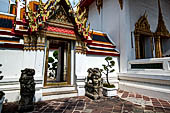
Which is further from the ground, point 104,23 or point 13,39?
point 104,23

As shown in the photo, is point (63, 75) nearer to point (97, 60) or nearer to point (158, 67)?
point (97, 60)

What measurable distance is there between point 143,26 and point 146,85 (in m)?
3.81

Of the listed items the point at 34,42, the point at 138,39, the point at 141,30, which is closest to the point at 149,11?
the point at 141,30

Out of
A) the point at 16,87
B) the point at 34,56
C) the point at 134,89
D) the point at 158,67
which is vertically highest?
the point at 34,56

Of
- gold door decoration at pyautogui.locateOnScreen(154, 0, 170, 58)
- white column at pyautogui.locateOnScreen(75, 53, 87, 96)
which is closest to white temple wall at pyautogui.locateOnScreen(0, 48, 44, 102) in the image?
white column at pyautogui.locateOnScreen(75, 53, 87, 96)

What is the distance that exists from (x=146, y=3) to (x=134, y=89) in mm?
5720

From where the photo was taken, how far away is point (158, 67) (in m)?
4.19

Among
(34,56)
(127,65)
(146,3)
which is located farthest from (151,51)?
Answer: (34,56)

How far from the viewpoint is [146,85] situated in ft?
14.6

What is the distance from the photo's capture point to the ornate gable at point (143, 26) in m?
6.18

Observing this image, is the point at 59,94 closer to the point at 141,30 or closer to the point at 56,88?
the point at 56,88

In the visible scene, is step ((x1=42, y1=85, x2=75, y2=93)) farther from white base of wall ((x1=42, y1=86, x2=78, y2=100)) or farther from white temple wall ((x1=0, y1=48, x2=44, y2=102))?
white temple wall ((x1=0, y1=48, x2=44, y2=102))

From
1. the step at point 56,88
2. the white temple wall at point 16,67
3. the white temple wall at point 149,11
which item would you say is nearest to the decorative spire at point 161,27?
the white temple wall at point 149,11

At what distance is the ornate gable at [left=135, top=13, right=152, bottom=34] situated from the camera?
20.3 ft
